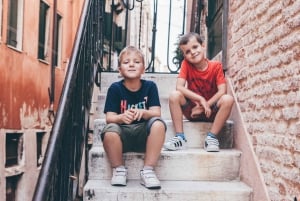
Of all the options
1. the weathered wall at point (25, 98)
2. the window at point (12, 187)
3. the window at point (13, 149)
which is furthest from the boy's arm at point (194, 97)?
the window at point (12, 187)

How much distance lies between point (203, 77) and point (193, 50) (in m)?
0.25

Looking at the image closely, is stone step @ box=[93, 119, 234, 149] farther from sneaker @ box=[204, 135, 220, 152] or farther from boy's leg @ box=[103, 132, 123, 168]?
boy's leg @ box=[103, 132, 123, 168]

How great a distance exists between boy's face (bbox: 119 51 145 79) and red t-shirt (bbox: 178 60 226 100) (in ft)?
1.89

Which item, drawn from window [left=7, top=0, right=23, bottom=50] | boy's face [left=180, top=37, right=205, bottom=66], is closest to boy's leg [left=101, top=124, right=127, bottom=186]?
boy's face [left=180, top=37, right=205, bottom=66]

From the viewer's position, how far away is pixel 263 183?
2744 mm

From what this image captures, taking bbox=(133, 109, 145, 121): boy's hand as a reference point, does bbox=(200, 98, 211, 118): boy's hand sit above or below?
above

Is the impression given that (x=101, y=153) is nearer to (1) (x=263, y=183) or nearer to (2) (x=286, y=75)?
(1) (x=263, y=183)

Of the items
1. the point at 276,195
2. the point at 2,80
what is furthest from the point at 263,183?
the point at 2,80

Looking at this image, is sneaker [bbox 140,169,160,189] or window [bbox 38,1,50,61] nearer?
sneaker [bbox 140,169,160,189]

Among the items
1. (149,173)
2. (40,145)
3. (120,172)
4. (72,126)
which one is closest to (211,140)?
(149,173)

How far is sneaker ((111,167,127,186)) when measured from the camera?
2.98 metres

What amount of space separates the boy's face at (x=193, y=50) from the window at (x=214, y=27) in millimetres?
1422

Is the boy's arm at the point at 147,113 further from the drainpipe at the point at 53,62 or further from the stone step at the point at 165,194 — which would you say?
the drainpipe at the point at 53,62

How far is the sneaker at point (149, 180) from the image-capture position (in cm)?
292
